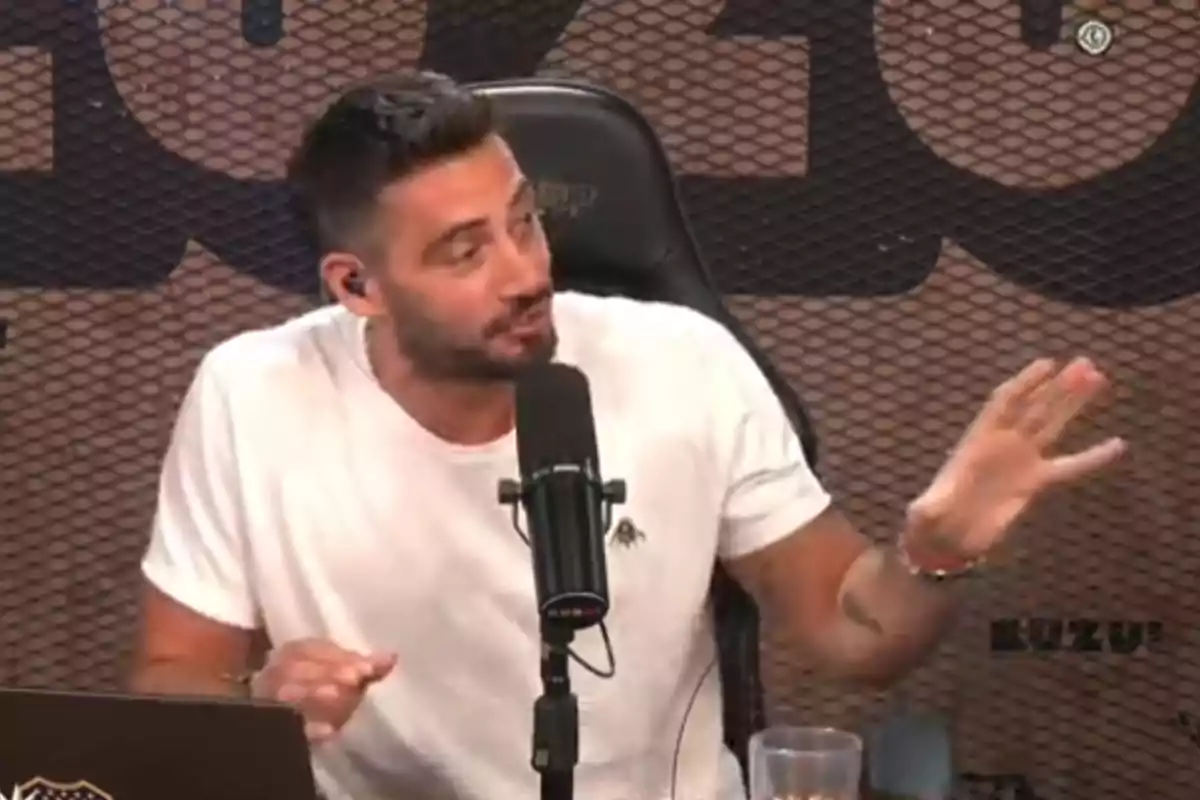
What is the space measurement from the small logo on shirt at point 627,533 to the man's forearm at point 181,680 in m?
0.33

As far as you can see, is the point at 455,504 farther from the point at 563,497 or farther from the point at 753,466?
the point at 563,497

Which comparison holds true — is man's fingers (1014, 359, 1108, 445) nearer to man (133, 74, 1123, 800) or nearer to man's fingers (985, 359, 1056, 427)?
man's fingers (985, 359, 1056, 427)

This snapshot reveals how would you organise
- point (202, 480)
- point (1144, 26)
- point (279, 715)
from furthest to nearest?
point (1144, 26)
point (202, 480)
point (279, 715)

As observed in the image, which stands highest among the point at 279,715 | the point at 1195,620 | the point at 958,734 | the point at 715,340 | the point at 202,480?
→ the point at 279,715

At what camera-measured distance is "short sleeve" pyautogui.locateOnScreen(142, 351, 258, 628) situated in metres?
1.33

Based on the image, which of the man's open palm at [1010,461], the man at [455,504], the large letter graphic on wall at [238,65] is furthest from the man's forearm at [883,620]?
the large letter graphic on wall at [238,65]

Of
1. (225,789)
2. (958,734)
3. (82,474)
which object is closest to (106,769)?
(225,789)

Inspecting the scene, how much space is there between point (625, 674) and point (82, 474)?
101 cm

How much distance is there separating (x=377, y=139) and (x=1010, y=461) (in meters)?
0.57

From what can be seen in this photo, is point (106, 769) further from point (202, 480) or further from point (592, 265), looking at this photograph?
point (592, 265)

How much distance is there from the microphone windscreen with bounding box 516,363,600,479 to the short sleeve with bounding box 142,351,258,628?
47cm

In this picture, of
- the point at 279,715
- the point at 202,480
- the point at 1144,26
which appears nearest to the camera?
the point at 279,715

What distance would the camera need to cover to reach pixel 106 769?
814mm

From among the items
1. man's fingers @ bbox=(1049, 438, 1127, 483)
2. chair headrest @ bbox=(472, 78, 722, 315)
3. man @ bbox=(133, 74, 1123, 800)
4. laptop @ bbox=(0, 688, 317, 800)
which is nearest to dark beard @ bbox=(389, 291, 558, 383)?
man @ bbox=(133, 74, 1123, 800)
